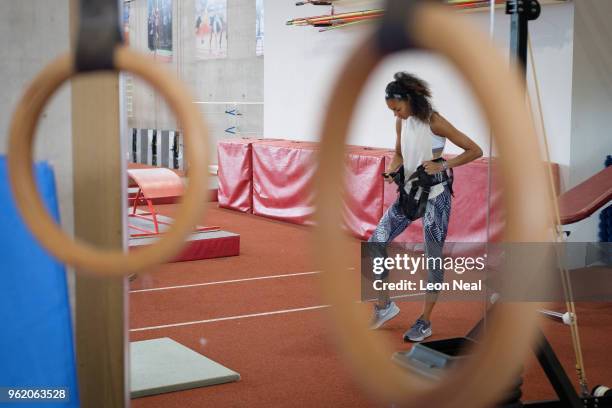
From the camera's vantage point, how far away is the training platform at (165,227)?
6.62 m

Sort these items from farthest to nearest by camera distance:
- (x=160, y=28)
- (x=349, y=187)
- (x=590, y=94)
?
(x=160, y=28) < (x=349, y=187) < (x=590, y=94)

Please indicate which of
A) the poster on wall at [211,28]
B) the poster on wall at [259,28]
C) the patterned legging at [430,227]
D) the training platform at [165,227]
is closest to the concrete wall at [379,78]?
the patterned legging at [430,227]

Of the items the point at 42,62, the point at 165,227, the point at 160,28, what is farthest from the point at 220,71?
the point at 42,62

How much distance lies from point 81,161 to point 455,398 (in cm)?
181

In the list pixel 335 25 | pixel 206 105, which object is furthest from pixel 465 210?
pixel 206 105

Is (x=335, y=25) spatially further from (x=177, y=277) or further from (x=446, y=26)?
(x=446, y=26)

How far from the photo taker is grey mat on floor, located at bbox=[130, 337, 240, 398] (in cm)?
374

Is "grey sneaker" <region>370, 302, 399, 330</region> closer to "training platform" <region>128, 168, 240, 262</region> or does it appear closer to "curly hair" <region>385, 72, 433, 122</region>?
"curly hair" <region>385, 72, 433, 122</region>

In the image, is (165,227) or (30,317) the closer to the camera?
(30,317)

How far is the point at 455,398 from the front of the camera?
3.06 feet

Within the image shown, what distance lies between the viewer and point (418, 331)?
4559 mm

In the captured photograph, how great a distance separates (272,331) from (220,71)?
818cm

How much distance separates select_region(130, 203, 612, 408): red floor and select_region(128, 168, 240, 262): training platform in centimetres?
10

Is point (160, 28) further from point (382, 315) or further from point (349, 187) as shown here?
point (382, 315)
